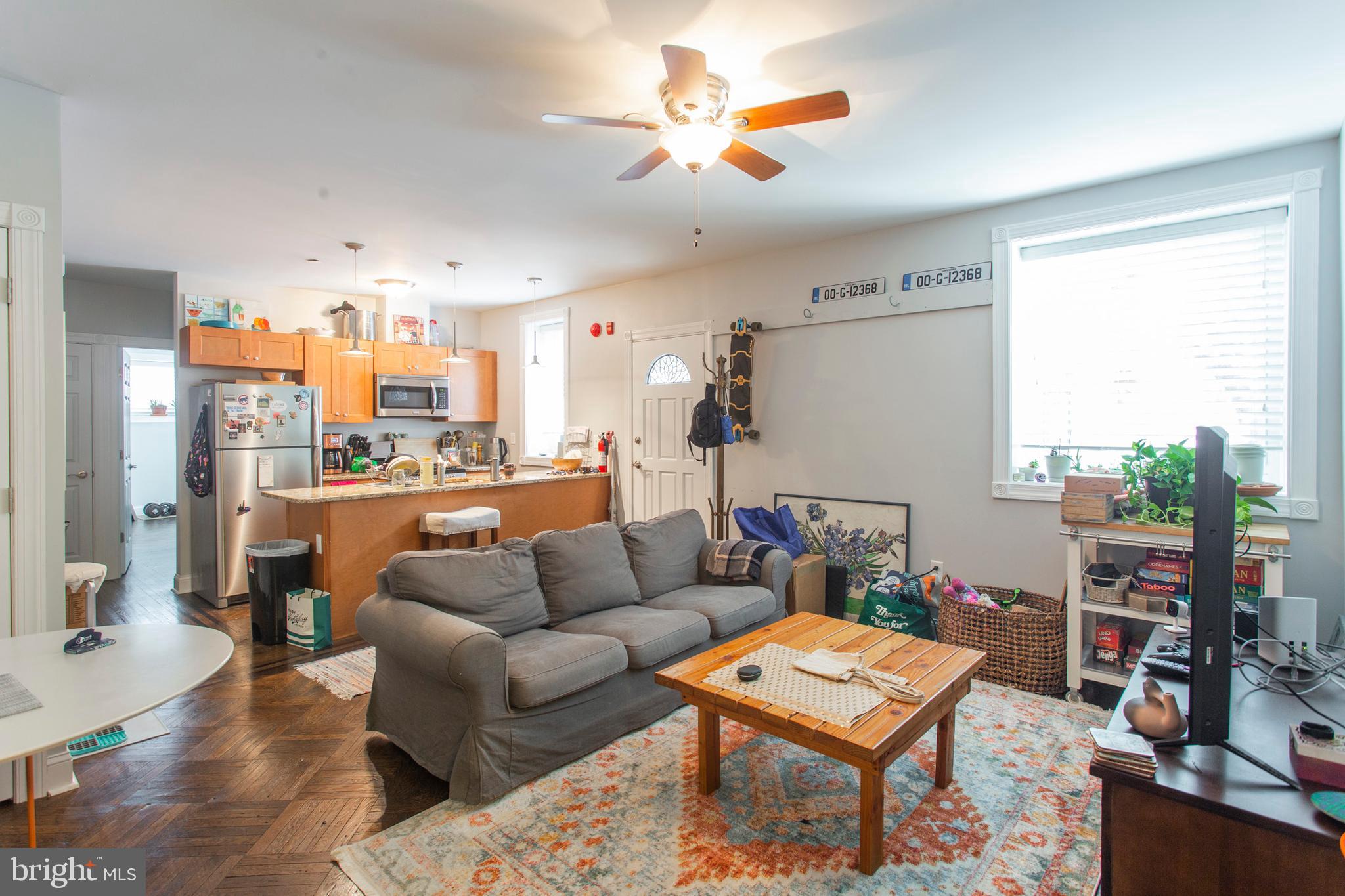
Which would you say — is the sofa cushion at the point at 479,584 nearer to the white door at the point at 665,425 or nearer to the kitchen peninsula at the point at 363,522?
the kitchen peninsula at the point at 363,522

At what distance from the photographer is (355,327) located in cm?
607

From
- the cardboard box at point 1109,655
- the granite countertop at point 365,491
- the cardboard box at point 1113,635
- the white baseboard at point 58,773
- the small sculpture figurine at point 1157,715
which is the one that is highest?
the granite countertop at point 365,491

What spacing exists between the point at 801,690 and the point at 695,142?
1.86 m

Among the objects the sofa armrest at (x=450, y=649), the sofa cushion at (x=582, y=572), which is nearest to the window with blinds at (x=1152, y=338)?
the sofa cushion at (x=582, y=572)

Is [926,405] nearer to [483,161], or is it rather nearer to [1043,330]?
[1043,330]

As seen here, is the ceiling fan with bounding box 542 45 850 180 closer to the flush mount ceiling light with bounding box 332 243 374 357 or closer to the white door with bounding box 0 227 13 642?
Result: the white door with bounding box 0 227 13 642

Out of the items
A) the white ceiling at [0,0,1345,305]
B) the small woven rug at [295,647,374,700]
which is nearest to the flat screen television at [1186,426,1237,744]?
the white ceiling at [0,0,1345,305]

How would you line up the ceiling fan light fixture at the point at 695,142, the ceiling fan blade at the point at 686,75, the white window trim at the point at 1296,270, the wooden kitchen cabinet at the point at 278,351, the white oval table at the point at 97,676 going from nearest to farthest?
1. the white oval table at the point at 97,676
2. the ceiling fan blade at the point at 686,75
3. the ceiling fan light fixture at the point at 695,142
4. the white window trim at the point at 1296,270
5. the wooden kitchen cabinet at the point at 278,351

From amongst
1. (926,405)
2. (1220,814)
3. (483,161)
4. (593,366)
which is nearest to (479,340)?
(593,366)

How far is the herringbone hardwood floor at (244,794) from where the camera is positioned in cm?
193

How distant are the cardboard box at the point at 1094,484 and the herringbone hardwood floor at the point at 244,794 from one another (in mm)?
3043

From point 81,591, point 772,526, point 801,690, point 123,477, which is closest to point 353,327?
point 123,477

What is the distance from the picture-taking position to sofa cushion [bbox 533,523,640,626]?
117 inches

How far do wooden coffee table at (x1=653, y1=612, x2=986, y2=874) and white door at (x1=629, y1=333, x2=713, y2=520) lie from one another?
243 centimetres
